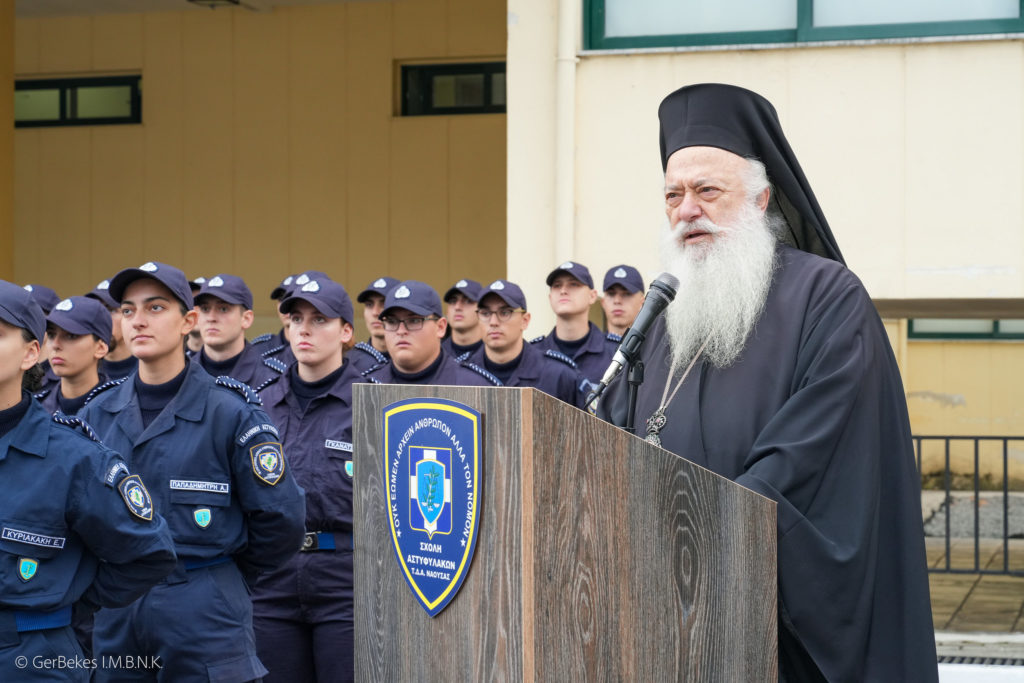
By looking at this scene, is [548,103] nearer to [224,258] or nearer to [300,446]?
[300,446]

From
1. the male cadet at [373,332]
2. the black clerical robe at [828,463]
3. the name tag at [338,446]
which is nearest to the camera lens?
the black clerical robe at [828,463]

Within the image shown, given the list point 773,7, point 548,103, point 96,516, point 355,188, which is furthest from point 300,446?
point 355,188

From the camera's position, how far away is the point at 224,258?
1451 centimetres

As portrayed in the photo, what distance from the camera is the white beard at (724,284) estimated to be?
319 cm

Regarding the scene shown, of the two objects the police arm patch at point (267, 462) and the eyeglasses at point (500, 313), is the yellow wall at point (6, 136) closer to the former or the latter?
the eyeglasses at point (500, 313)

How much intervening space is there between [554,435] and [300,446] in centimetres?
329

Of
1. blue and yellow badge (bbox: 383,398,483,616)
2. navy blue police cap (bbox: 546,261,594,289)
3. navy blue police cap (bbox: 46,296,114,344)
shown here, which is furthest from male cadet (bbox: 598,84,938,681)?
navy blue police cap (bbox: 546,261,594,289)

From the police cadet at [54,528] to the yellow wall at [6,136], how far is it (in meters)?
9.82

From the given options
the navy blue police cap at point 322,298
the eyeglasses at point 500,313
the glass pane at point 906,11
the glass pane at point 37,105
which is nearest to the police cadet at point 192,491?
the navy blue police cap at point 322,298

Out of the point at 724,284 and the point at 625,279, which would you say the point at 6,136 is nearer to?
the point at 625,279

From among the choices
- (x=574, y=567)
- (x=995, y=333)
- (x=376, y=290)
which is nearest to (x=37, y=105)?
(x=376, y=290)

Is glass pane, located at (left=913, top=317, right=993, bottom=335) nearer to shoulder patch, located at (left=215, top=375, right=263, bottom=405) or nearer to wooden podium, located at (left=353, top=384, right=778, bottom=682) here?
shoulder patch, located at (left=215, top=375, right=263, bottom=405)

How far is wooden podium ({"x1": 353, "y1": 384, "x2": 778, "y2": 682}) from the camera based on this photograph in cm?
229

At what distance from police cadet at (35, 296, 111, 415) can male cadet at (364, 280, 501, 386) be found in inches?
52.7
